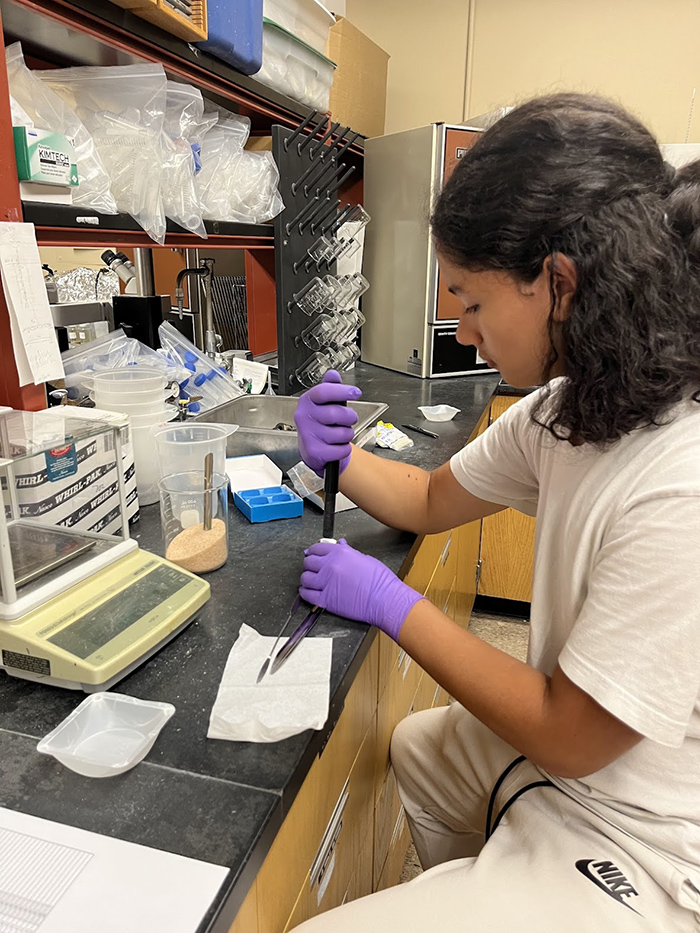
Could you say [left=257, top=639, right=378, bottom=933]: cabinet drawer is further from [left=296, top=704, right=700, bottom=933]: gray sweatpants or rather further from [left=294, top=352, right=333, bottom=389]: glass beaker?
[left=294, top=352, right=333, bottom=389]: glass beaker

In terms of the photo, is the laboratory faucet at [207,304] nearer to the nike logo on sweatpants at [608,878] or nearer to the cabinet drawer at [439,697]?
the cabinet drawer at [439,697]

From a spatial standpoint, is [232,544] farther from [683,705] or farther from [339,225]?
[339,225]

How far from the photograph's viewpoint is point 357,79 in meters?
2.56

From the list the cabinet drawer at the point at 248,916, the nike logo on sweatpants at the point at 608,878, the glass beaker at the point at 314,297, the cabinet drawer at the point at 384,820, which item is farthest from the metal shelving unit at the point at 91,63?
the nike logo on sweatpants at the point at 608,878

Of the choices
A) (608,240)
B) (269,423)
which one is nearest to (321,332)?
(269,423)

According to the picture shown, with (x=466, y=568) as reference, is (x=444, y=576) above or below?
above

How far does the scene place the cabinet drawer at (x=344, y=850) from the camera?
78cm

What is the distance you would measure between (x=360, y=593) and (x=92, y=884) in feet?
1.52

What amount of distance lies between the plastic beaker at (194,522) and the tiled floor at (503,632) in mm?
1488

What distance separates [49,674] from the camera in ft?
2.36

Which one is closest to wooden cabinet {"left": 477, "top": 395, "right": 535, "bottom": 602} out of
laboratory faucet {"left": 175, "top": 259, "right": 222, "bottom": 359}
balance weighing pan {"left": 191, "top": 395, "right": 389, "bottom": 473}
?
balance weighing pan {"left": 191, "top": 395, "right": 389, "bottom": 473}

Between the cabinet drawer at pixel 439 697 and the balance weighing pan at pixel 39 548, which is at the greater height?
the balance weighing pan at pixel 39 548

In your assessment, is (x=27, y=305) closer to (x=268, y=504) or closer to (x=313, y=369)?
(x=268, y=504)

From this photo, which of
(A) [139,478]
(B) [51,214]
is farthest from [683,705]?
(B) [51,214]
